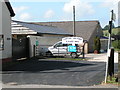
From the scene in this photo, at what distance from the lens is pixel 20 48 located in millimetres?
24547

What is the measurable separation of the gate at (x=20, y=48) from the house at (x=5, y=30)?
3.34 m

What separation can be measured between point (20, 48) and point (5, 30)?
604 cm

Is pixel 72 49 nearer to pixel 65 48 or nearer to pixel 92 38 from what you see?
pixel 65 48

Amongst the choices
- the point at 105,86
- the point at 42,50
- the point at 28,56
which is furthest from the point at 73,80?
the point at 42,50

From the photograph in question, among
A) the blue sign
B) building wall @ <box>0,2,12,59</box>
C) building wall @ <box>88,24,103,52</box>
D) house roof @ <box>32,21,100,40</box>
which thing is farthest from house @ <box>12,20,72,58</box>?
house roof @ <box>32,21,100,40</box>

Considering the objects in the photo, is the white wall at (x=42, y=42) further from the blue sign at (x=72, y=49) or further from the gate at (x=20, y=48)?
the blue sign at (x=72, y=49)

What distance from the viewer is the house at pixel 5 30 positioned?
59.4 feet

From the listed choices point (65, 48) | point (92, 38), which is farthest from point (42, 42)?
Answer: point (92, 38)

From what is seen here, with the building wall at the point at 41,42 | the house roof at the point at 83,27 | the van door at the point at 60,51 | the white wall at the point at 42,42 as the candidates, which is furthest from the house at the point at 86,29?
the van door at the point at 60,51

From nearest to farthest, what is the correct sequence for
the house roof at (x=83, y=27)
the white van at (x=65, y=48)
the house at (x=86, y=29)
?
the white van at (x=65, y=48) < the house at (x=86, y=29) < the house roof at (x=83, y=27)

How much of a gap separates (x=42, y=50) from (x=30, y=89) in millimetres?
19389

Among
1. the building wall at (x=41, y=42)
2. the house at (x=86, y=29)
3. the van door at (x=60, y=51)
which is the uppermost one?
the house at (x=86, y=29)

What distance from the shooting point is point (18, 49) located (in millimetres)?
23953

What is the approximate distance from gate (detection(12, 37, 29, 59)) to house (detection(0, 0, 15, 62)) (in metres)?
3.34
